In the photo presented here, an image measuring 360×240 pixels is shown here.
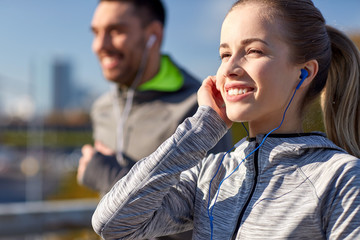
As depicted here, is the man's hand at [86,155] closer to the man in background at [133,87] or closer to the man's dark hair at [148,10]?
the man in background at [133,87]

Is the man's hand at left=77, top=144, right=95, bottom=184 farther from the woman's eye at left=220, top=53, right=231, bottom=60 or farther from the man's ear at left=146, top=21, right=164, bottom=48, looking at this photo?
the woman's eye at left=220, top=53, right=231, bottom=60

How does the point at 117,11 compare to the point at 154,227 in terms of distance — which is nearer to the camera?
the point at 154,227

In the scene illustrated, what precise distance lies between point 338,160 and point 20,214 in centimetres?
422

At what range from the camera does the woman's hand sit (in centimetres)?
134

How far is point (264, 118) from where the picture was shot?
1282 mm

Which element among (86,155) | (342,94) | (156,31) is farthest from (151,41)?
(342,94)

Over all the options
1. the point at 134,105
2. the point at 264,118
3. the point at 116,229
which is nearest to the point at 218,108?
the point at 264,118

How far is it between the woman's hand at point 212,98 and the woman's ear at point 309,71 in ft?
0.74

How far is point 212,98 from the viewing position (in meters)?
1.36

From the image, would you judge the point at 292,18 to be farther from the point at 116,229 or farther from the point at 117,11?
the point at 117,11

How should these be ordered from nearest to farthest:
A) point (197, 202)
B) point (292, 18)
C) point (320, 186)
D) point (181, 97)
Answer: point (320, 186) → point (292, 18) → point (197, 202) → point (181, 97)

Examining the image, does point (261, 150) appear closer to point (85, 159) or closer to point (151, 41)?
point (85, 159)

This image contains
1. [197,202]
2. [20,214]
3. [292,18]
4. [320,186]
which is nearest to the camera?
[320,186]

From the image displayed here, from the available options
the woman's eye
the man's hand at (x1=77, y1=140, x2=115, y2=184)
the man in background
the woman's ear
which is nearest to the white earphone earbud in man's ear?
the man in background
